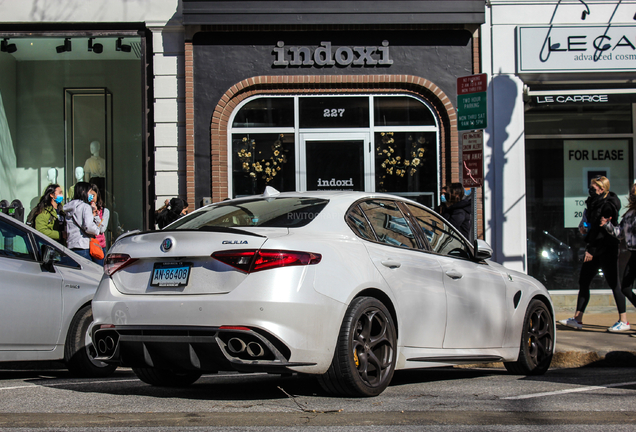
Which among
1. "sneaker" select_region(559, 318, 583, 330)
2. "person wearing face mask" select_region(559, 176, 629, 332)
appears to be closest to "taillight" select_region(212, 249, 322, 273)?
"person wearing face mask" select_region(559, 176, 629, 332)

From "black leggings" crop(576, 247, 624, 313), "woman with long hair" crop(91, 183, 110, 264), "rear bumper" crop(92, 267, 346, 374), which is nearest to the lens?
"rear bumper" crop(92, 267, 346, 374)

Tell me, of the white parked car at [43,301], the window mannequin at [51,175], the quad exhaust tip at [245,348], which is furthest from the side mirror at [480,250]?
the window mannequin at [51,175]

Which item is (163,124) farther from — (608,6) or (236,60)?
(608,6)

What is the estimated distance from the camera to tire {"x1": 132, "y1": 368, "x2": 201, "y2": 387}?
232 inches

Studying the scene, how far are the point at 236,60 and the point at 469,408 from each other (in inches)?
364

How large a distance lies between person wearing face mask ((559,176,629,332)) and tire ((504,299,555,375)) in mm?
3083

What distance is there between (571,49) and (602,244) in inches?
167

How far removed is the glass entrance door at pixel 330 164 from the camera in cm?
1320

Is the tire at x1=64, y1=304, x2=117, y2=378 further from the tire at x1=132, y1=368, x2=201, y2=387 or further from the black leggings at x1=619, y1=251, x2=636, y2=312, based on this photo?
the black leggings at x1=619, y1=251, x2=636, y2=312

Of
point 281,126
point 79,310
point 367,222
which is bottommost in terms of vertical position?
point 79,310

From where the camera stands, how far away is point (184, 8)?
41.7ft

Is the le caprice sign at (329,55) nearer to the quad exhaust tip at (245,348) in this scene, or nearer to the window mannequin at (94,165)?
the window mannequin at (94,165)

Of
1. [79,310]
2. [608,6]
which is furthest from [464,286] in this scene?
[608,6]

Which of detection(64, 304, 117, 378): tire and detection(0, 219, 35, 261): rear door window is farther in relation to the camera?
detection(64, 304, 117, 378): tire
